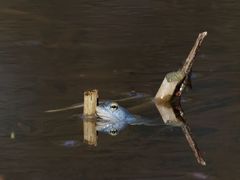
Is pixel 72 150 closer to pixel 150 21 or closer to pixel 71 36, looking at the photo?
pixel 71 36

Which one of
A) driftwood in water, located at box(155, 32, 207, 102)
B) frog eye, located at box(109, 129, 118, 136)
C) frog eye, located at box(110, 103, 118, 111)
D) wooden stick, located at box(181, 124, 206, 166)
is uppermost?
driftwood in water, located at box(155, 32, 207, 102)

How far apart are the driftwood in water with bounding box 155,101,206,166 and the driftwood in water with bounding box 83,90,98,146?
0.61 m

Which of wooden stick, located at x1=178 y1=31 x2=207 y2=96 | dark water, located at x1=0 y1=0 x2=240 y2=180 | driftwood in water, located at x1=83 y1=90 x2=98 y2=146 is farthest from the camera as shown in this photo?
wooden stick, located at x1=178 y1=31 x2=207 y2=96

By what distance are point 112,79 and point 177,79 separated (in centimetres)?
134

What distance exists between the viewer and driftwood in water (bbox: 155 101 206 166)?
6082 mm

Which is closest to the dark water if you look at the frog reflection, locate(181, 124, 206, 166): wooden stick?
locate(181, 124, 206, 166): wooden stick

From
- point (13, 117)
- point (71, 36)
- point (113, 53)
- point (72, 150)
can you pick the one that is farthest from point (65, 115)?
point (71, 36)

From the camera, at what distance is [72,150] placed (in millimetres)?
5984

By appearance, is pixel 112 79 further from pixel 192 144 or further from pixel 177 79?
pixel 192 144

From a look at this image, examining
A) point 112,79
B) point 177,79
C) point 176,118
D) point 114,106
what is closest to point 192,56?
point 177,79

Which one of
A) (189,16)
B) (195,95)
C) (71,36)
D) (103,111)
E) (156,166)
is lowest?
(156,166)

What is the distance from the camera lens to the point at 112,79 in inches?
318

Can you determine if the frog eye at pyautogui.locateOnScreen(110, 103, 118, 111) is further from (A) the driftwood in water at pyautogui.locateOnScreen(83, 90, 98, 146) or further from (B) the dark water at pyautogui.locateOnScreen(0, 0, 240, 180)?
(B) the dark water at pyautogui.locateOnScreen(0, 0, 240, 180)

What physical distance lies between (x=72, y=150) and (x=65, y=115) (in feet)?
2.93
